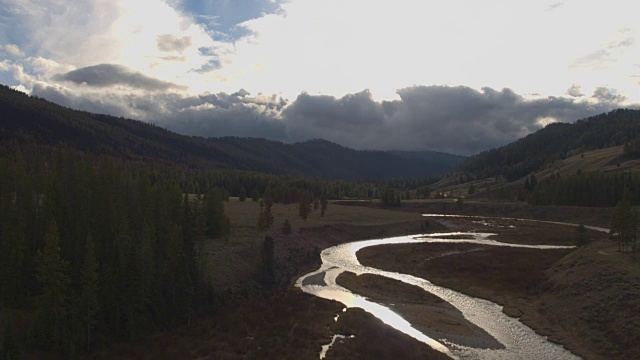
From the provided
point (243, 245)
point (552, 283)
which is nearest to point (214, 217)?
point (243, 245)

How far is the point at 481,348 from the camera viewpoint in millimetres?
46344

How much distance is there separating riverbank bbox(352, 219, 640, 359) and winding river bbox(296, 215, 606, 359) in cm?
196

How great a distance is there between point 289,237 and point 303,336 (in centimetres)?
5285

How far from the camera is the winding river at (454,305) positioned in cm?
4544

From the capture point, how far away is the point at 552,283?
67.5 metres

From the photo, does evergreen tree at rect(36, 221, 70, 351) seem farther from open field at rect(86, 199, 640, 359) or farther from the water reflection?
the water reflection

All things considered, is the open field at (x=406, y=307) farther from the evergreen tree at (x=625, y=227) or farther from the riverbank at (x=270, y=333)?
the evergreen tree at (x=625, y=227)

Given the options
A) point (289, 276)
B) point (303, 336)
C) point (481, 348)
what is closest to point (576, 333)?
point (481, 348)

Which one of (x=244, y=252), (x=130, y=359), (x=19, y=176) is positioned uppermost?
(x=19, y=176)

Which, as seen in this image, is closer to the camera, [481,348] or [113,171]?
[481,348]

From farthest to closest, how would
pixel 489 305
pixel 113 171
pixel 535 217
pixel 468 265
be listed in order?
1. pixel 535 217
2. pixel 468 265
3. pixel 113 171
4. pixel 489 305

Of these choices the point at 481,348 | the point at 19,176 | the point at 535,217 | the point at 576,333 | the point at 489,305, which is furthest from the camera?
the point at 535,217

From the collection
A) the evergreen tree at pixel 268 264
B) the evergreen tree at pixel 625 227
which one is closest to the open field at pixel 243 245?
→ the evergreen tree at pixel 268 264

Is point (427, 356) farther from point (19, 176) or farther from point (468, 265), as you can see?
point (19, 176)
